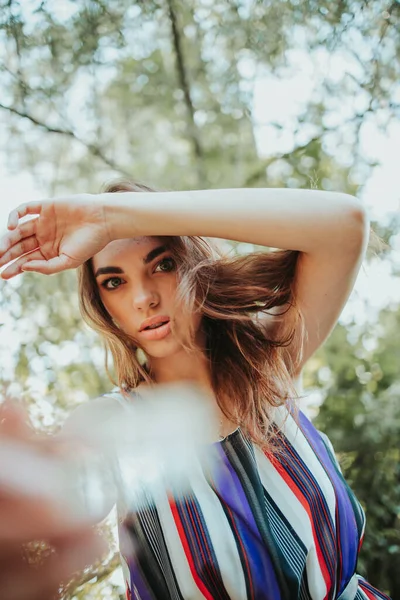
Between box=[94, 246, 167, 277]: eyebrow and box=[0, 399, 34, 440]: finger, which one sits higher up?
box=[94, 246, 167, 277]: eyebrow

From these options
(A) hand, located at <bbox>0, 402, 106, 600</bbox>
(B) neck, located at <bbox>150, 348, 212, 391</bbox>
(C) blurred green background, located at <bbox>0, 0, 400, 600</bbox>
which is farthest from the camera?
(C) blurred green background, located at <bbox>0, 0, 400, 600</bbox>

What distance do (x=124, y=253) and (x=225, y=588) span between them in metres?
0.87

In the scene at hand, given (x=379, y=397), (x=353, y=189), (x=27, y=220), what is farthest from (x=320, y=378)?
(x=27, y=220)

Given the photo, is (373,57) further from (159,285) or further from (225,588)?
(225,588)

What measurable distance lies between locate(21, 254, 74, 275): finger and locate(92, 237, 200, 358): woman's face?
145 millimetres

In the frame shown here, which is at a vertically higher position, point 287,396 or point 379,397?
point 287,396

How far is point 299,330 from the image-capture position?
1686mm

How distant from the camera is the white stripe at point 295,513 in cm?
149

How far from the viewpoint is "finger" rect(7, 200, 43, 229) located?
138 cm

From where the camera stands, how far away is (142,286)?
1.56m

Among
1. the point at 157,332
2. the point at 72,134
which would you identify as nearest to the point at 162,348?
the point at 157,332

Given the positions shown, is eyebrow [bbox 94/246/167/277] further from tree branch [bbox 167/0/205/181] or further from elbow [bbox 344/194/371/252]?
tree branch [bbox 167/0/205/181]

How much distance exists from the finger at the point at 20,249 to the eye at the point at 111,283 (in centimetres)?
21

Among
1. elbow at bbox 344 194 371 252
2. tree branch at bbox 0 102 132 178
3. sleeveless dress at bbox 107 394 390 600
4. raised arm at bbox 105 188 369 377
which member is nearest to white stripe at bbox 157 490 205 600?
sleeveless dress at bbox 107 394 390 600
